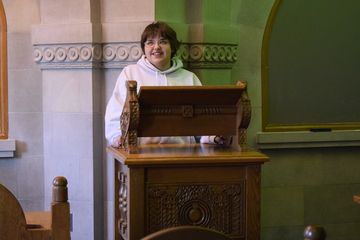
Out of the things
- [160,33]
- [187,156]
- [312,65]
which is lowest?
[187,156]

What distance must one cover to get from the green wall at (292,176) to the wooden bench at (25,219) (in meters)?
2.13

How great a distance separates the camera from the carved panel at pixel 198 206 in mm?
2740

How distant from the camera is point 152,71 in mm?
3287

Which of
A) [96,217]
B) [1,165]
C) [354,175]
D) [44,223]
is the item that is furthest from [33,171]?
[354,175]

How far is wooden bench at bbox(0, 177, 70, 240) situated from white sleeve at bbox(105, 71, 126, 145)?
3.69 feet

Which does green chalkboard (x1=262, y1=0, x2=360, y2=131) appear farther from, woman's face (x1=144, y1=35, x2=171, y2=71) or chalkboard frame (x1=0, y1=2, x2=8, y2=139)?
chalkboard frame (x1=0, y1=2, x2=8, y2=139)

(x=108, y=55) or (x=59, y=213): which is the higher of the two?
(x=108, y=55)

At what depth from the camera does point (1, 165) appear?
404cm

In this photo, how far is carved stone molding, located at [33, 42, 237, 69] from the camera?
3781 millimetres

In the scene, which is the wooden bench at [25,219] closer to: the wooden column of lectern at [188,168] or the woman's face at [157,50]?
the wooden column of lectern at [188,168]

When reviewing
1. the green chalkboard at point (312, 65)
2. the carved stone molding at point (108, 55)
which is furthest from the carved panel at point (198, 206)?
the green chalkboard at point (312, 65)

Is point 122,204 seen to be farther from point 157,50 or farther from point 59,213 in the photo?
point 59,213

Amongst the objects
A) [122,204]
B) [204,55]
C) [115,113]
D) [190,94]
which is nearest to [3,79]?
[115,113]

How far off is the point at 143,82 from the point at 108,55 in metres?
0.61
